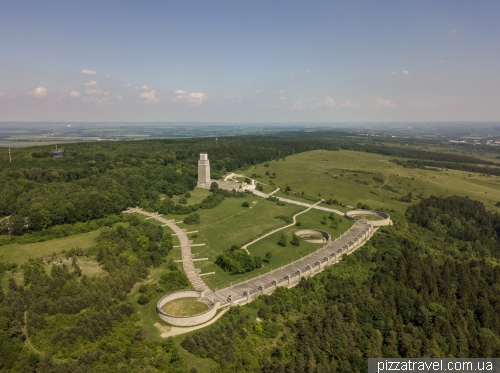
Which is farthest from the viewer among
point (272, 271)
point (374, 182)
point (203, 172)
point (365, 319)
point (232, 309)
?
point (374, 182)

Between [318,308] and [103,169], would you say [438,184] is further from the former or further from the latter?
[103,169]

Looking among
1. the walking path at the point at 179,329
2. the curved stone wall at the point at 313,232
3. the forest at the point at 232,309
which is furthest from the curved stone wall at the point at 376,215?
the walking path at the point at 179,329

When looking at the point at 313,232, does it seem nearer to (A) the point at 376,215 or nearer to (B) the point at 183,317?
(A) the point at 376,215

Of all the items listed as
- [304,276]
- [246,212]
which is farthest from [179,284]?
[246,212]

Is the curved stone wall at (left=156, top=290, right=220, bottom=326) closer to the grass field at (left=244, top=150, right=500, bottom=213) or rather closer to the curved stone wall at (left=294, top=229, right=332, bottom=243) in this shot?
the curved stone wall at (left=294, top=229, right=332, bottom=243)

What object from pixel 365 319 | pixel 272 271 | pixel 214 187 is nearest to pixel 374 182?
pixel 214 187
